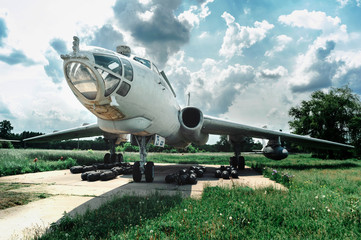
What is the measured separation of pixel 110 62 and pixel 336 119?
92.5 feet

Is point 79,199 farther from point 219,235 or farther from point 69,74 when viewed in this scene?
point 219,235

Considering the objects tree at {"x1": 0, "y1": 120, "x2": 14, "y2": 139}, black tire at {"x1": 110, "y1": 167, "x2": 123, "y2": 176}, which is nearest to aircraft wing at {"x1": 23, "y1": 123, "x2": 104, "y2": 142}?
black tire at {"x1": 110, "y1": 167, "x2": 123, "y2": 176}

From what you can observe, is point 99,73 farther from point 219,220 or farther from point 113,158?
point 113,158

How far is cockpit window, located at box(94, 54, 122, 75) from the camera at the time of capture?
13.1ft

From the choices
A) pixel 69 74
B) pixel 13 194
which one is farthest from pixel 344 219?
pixel 13 194

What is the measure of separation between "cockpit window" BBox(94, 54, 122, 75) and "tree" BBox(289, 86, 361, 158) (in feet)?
86.7

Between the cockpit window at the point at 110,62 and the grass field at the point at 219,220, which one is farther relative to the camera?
the cockpit window at the point at 110,62

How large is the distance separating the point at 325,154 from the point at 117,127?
27.3m

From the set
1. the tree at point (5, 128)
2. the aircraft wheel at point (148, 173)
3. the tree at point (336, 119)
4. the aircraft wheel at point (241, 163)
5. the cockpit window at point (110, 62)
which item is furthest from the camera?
the tree at point (5, 128)

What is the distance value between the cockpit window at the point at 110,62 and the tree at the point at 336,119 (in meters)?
26.4

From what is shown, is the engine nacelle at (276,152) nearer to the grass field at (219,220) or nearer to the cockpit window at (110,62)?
the grass field at (219,220)

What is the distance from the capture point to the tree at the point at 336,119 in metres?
23.0

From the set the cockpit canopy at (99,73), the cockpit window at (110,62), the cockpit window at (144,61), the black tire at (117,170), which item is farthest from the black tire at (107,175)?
the cockpit window at (110,62)

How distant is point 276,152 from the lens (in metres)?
10.9
